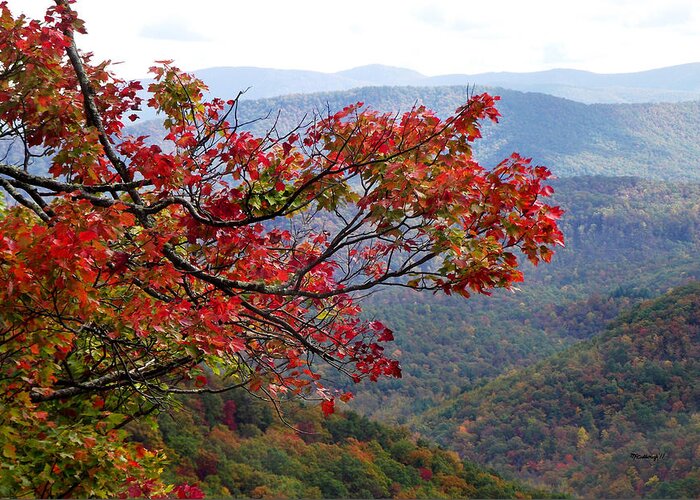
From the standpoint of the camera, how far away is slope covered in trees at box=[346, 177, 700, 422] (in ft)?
287

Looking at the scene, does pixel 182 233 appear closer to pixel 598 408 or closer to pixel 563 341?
pixel 598 408

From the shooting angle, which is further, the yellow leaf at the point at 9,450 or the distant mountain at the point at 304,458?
the distant mountain at the point at 304,458

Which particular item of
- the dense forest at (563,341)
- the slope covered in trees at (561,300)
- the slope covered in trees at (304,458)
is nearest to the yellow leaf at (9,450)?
the dense forest at (563,341)

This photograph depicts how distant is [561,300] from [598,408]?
53.4 m

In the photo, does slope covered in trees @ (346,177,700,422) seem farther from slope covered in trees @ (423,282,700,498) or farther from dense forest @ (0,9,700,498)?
dense forest @ (0,9,700,498)

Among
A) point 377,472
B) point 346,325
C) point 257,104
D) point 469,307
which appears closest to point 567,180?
point 469,307

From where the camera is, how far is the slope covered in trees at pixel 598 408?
2016 inches

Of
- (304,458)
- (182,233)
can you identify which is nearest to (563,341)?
(304,458)

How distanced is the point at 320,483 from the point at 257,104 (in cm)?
17296

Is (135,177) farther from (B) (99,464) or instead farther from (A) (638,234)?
(A) (638,234)

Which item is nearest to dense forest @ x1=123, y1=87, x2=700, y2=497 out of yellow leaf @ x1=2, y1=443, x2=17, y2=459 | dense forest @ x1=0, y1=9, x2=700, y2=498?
dense forest @ x1=0, y1=9, x2=700, y2=498

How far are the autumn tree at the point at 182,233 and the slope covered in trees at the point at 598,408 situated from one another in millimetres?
45251

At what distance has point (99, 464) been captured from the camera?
4586mm

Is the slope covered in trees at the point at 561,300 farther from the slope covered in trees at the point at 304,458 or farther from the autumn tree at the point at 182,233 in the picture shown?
the autumn tree at the point at 182,233
